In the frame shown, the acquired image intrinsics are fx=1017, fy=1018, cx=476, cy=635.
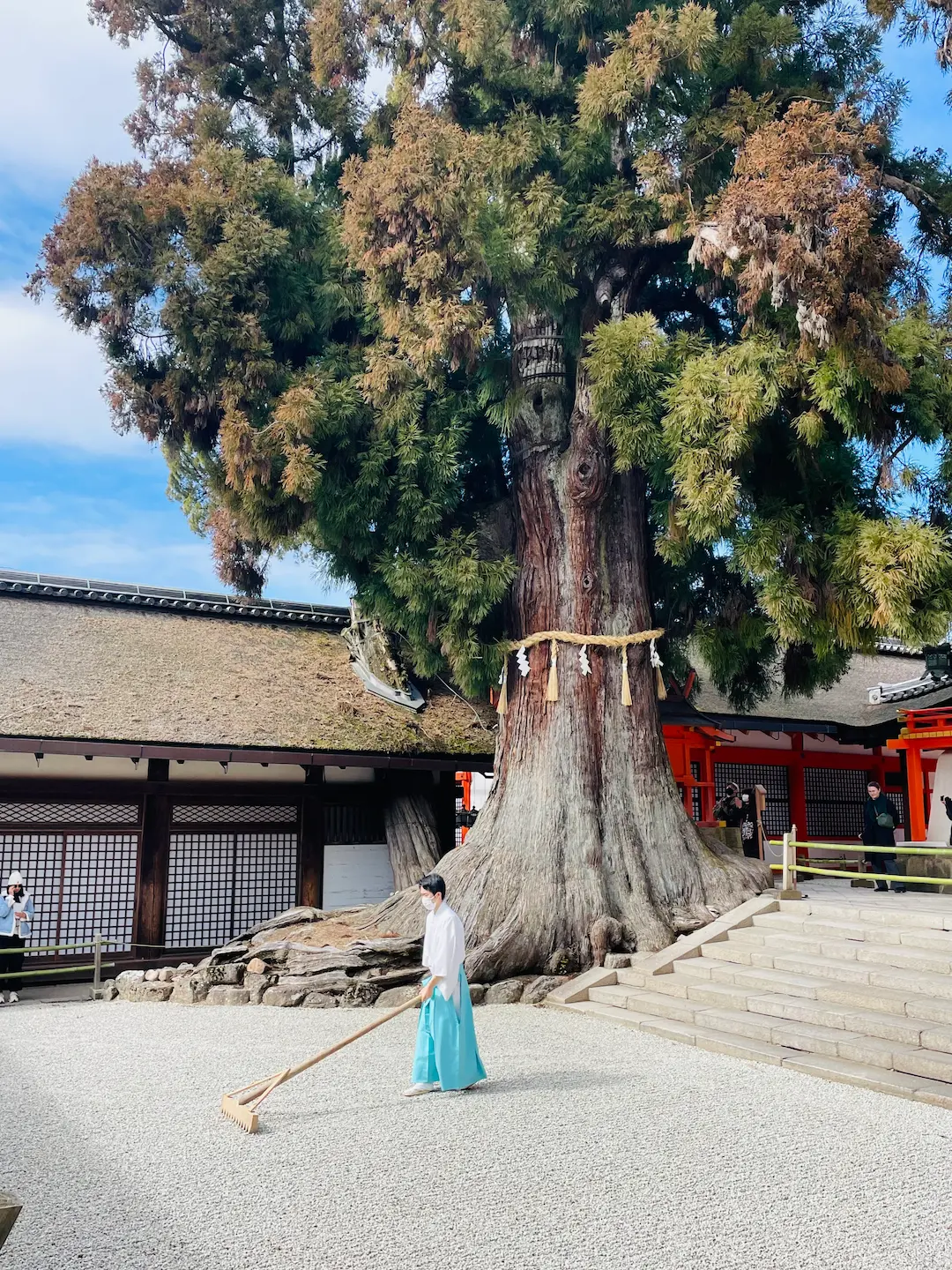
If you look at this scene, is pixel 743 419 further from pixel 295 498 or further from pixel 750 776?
pixel 750 776

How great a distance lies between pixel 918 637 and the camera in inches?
330

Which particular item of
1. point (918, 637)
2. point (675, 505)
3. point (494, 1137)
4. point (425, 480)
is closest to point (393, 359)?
point (425, 480)

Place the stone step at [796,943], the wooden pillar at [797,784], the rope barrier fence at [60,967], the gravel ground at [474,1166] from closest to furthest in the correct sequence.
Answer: the gravel ground at [474,1166], the stone step at [796,943], the rope barrier fence at [60,967], the wooden pillar at [797,784]

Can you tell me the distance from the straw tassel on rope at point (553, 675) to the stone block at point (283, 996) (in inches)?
142

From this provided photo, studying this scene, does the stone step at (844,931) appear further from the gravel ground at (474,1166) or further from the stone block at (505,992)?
the gravel ground at (474,1166)

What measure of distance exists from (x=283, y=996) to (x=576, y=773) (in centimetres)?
339

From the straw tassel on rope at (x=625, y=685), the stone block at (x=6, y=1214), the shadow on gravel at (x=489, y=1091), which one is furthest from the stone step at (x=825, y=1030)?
the stone block at (x=6, y=1214)

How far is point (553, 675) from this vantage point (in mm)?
10156

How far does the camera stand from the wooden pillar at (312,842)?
12406 mm

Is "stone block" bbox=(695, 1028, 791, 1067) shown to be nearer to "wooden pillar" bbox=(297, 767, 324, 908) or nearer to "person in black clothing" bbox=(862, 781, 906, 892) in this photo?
"person in black clothing" bbox=(862, 781, 906, 892)

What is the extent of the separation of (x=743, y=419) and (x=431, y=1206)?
642cm

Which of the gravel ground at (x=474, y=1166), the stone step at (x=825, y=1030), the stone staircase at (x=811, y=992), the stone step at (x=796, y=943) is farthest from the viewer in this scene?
the stone step at (x=796, y=943)

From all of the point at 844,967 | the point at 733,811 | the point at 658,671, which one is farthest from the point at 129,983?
the point at 733,811

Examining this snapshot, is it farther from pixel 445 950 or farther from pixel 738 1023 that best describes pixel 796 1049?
pixel 445 950
